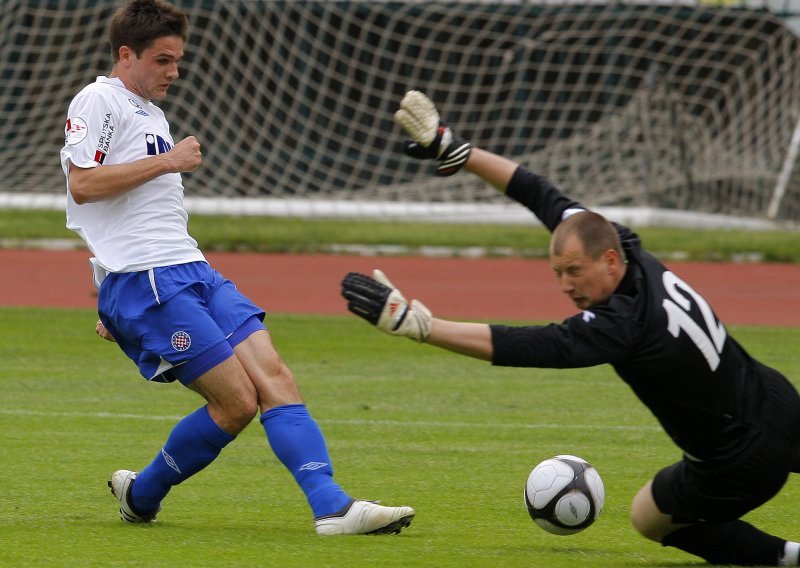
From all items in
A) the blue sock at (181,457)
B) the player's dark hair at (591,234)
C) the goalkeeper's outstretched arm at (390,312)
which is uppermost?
the player's dark hair at (591,234)

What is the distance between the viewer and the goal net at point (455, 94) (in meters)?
20.5

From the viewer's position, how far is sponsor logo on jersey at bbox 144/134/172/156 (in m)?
5.27

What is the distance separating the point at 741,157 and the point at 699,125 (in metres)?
0.85

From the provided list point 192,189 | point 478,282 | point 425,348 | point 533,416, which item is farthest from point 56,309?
point 192,189

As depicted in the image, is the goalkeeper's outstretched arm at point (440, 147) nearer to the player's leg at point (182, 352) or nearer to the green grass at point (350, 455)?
the player's leg at point (182, 352)

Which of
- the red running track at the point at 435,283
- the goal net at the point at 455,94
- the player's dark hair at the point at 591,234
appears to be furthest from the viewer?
the goal net at the point at 455,94

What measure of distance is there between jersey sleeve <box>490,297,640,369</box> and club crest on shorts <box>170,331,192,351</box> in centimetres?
135

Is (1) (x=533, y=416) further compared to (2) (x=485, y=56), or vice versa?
(2) (x=485, y=56)

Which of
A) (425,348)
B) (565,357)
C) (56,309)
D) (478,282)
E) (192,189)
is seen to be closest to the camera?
(565,357)

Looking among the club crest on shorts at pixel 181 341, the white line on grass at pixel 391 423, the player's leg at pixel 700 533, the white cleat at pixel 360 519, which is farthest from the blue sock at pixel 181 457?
the white line on grass at pixel 391 423

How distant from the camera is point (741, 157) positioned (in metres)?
20.8

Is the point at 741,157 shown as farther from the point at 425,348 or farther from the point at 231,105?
the point at 425,348

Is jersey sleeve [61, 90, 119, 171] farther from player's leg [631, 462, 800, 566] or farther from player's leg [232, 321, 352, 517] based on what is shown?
player's leg [631, 462, 800, 566]

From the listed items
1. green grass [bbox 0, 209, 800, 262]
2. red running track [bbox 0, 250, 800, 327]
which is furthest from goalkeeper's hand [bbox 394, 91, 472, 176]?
green grass [bbox 0, 209, 800, 262]
